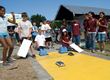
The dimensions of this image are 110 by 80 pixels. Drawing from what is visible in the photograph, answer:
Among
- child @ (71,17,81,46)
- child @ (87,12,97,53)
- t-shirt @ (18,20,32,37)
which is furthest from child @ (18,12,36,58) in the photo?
child @ (87,12,97,53)

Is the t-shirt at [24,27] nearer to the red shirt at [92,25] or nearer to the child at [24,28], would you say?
the child at [24,28]

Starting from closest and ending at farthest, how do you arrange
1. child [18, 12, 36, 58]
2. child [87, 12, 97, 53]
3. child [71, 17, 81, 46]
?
child [18, 12, 36, 58]
child [87, 12, 97, 53]
child [71, 17, 81, 46]

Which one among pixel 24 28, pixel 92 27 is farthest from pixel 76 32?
pixel 24 28

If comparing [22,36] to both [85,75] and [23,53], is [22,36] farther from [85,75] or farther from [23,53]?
[85,75]

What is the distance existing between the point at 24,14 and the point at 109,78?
3.58 metres

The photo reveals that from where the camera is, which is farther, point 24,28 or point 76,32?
point 76,32

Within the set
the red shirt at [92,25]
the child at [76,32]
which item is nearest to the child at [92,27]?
the red shirt at [92,25]

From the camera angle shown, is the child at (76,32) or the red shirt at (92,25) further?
the child at (76,32)

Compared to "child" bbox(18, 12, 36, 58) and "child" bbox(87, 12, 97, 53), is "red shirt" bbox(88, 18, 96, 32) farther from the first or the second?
"child" bbox(18, 12, 36, 58)

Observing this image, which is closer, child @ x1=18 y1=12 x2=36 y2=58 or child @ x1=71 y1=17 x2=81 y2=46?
child @ x1=18 y1=12 x2=36 y2=58

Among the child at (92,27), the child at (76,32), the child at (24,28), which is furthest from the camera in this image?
the child at (76,32)

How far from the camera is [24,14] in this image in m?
4.11

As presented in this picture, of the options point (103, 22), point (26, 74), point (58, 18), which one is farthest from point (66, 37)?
point (58, 18)

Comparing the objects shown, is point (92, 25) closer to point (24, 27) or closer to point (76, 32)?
point (76, 32)
